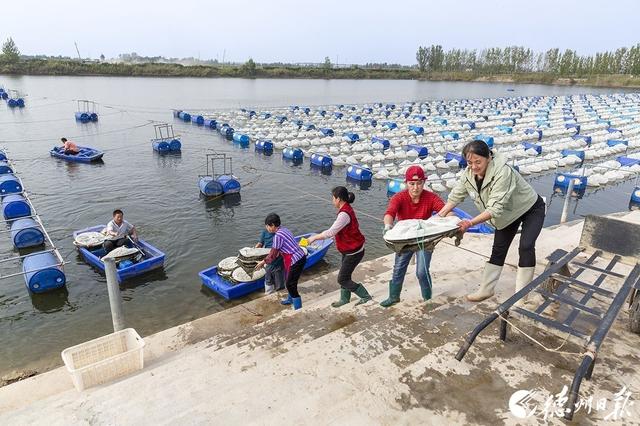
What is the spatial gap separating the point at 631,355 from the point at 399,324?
260 centimetres

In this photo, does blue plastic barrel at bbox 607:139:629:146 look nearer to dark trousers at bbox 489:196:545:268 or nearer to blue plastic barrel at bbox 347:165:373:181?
blue plastic barrel at bbox 347:165:373:181

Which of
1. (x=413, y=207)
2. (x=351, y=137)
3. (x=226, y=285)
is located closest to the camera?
(x=413, y=207)

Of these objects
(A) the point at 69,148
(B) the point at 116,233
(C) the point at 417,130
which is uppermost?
(C) the point at 417,130

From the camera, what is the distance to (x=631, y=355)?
4.66m

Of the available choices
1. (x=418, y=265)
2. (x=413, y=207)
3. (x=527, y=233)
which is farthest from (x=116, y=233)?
(x=527, y=233)

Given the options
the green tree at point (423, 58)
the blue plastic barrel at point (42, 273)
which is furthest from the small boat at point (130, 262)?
the green tree at point (423, 58)

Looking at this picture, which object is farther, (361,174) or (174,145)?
(174,145)

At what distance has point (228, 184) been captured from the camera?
57.2 ft

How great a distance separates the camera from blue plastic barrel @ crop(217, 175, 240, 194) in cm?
1734

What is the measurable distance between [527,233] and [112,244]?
391 inches

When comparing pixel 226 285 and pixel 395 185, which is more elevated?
pixel 395 185

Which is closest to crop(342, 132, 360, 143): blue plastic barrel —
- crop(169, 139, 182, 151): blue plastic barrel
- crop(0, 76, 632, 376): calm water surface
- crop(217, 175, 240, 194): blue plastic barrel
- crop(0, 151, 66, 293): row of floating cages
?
crop(0, 76, 632, 376): calm water surface

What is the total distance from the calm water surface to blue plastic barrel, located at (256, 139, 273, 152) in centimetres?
70
